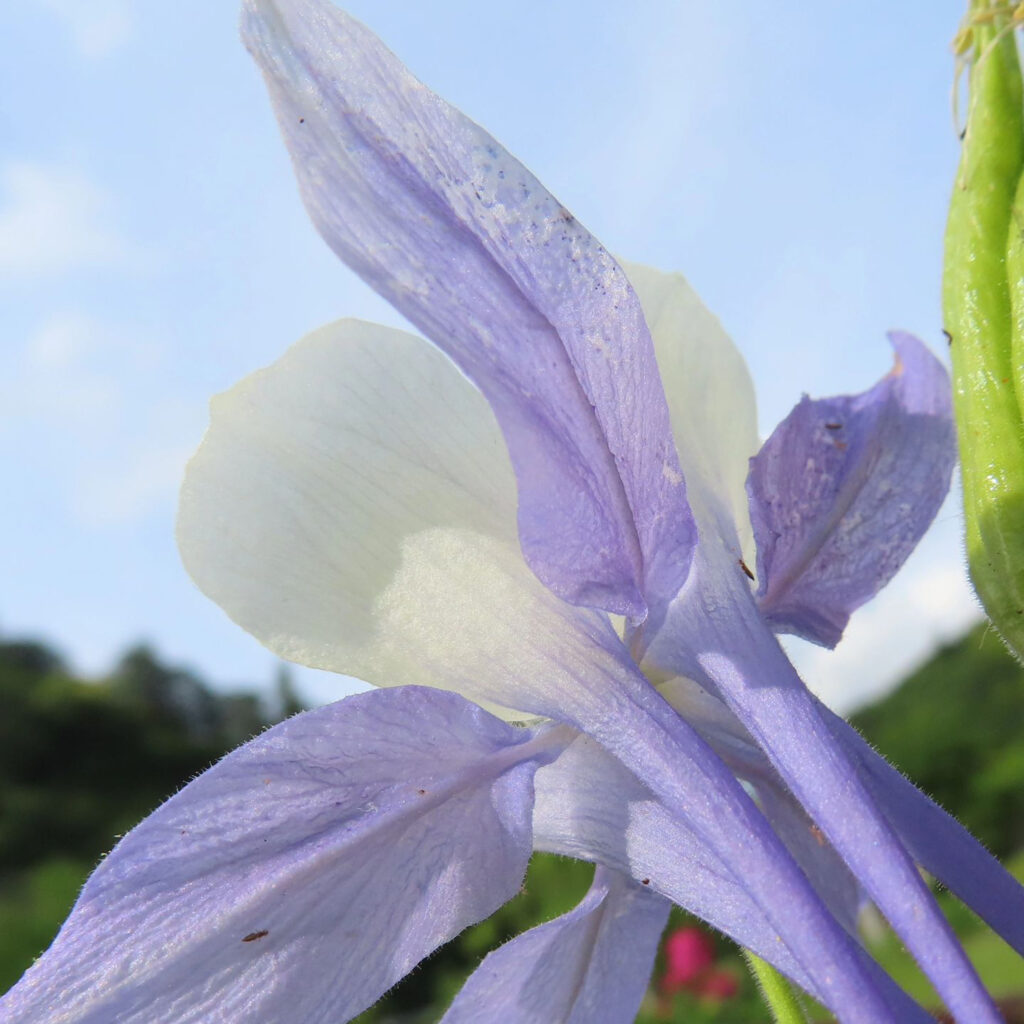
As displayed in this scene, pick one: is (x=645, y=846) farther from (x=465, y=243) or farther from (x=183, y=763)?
(x=183, y=763)

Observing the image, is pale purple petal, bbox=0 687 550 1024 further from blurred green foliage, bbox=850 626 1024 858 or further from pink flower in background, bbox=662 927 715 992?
blurred green foliage, bbox=850 626 1024 858

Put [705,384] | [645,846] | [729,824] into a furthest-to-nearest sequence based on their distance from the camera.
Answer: [705,384], [645,846], [729,824]

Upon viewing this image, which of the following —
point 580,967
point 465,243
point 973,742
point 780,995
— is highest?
point 465,243

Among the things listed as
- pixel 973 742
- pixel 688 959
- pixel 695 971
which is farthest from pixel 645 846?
pixel 973 742

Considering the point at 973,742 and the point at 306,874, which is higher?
the point at 306,874

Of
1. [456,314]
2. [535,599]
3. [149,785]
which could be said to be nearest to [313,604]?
[535,599]

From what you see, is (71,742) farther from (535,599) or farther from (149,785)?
(535,599)

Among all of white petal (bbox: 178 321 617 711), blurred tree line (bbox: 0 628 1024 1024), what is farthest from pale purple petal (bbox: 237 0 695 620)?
blurred tree line (bbox: 0 628 1024 1024)
